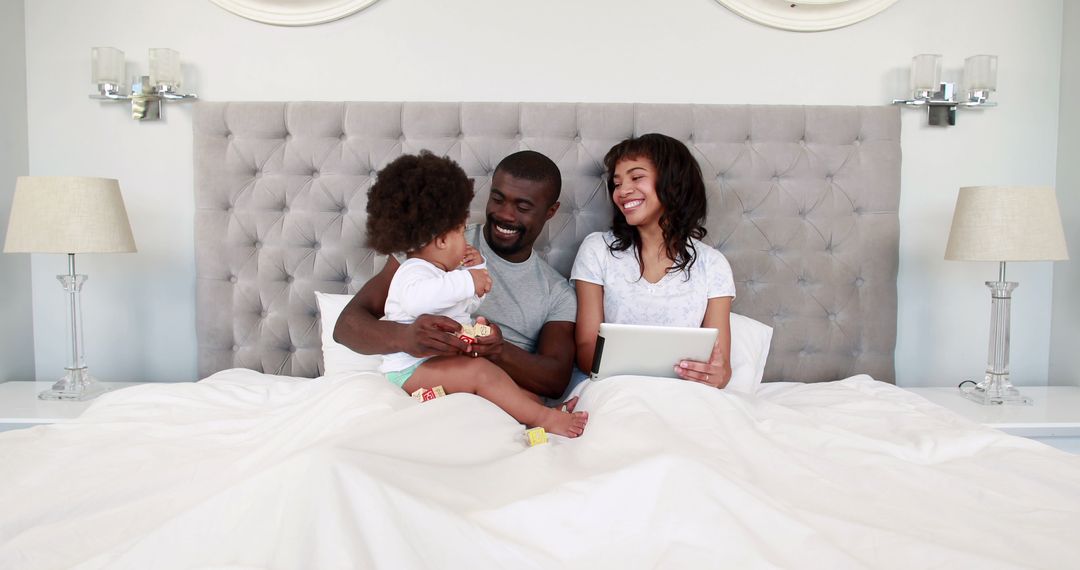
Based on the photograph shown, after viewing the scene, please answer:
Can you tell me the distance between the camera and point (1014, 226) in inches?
90.5

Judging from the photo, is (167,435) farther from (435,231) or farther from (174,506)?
(435,231)

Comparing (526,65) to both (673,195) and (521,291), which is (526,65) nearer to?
(673,195)

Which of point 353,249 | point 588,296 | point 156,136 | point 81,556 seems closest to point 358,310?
point 353,249

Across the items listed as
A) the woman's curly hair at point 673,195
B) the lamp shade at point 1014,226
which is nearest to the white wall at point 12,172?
the woman's curly hair at point 673,195

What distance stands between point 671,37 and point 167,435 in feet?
7.19

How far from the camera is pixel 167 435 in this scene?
5.67ft

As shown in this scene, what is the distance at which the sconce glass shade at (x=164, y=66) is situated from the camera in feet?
8.42

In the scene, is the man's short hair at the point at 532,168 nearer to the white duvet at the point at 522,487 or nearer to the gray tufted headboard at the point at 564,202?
the gray tufted headboard at the point at 564,202

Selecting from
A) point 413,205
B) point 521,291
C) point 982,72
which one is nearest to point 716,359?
point 521,291

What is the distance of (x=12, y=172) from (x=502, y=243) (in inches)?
76.6

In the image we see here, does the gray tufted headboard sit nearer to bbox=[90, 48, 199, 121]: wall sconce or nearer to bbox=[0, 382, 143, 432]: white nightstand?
bbox=[90, 48, 199, 121]: wall sconce

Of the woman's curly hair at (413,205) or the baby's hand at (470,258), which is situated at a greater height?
the woman's curly hair at (413,205)

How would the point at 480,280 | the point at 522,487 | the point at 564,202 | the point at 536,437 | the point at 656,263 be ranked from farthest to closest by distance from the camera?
the point at 564,202 < the point at 656,263 < the point at 480,280 < the point at 536,437 < the point at 522,487

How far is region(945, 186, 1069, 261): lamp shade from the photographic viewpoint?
229cm
